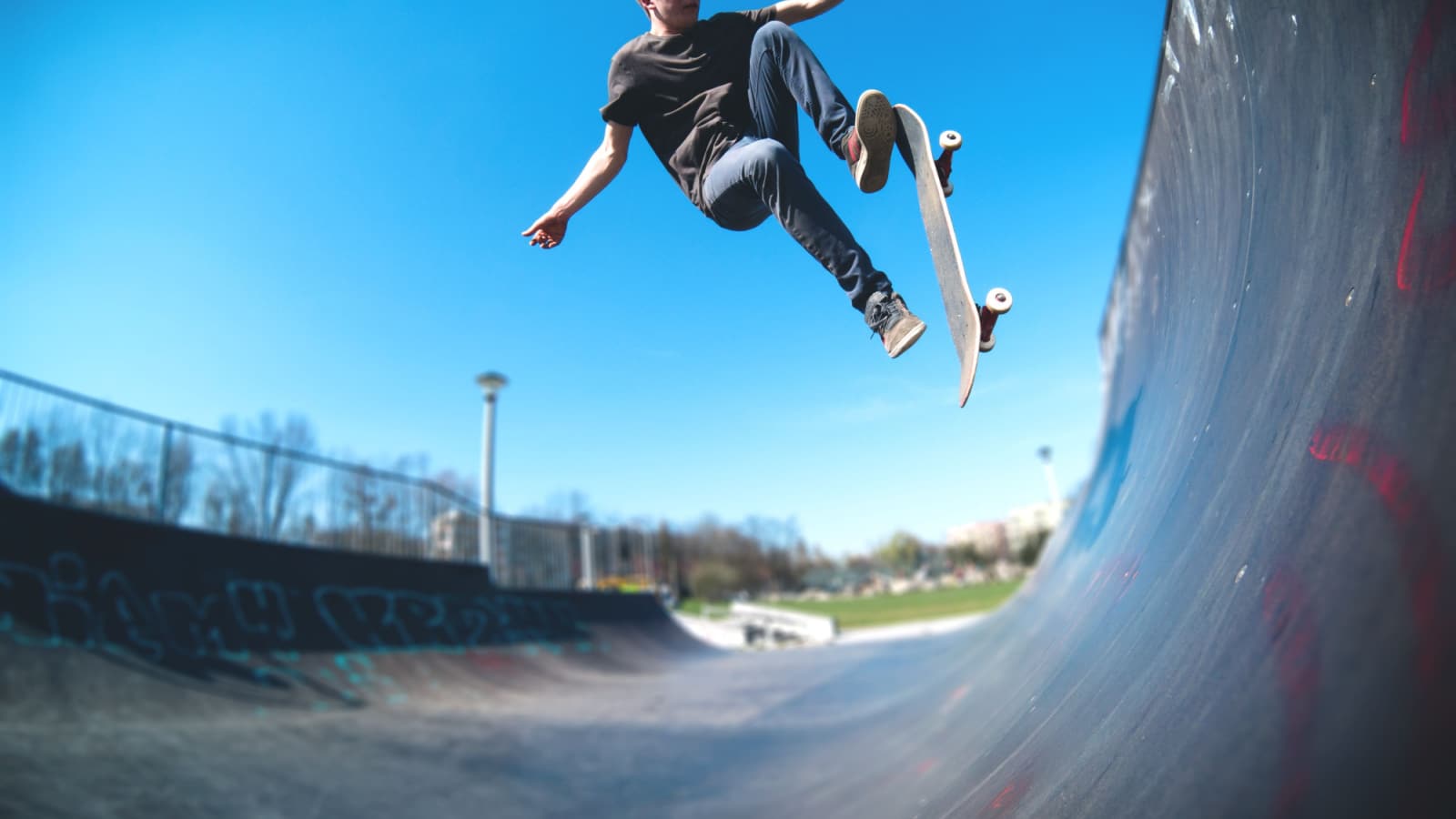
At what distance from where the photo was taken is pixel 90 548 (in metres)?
7.58

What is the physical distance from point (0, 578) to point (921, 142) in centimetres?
907

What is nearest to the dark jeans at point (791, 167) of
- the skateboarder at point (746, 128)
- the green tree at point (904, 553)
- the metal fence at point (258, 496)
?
the skateboarder at point (746, 128)

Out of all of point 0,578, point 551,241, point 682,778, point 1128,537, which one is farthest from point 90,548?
point 1128,537

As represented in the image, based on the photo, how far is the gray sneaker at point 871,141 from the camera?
6.41ft

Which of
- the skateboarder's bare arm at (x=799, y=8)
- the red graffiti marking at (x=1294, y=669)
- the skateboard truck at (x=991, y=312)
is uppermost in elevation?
the skateboarder's bare arm at (x=799, y=8)

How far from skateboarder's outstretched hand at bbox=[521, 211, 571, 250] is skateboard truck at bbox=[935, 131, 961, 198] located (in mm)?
1338

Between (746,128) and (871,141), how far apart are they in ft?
1.87

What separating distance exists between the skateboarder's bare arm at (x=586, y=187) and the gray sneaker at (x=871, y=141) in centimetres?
86

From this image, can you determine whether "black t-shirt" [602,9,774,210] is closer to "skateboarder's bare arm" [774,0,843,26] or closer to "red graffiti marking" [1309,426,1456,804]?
"skateboarder's bare arm" [774,0,843,26]

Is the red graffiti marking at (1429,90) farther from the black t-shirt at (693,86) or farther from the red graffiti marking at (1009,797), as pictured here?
the black t-shirt at (693,86)

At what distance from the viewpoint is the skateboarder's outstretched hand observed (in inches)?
99.7

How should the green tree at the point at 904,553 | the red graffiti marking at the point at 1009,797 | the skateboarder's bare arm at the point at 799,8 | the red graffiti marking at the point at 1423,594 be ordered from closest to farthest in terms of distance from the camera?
1. the red graffiti marking at the point at 1423,594
2. the red graffiti marking at the point at 1009,797
3. the skateboarder's bare arm at the point at 799,8
4. the green tree at the point at 904,553

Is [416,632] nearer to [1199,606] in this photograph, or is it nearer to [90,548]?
[90,548]

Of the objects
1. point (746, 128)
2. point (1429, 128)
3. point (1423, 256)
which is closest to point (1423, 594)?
point (1423, 256)
